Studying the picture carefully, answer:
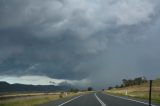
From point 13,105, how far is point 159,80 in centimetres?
15569

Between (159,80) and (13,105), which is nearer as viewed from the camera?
(13,105)

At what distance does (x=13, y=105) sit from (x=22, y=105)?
0.97m

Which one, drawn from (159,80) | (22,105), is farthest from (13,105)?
(159,80)

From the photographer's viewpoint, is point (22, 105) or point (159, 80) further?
point (159, 80)

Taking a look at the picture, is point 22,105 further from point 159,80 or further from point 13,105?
point 159,80

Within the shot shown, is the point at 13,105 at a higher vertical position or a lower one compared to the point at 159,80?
lower

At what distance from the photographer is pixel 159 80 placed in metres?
192

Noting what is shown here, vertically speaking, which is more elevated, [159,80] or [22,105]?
[159,80]

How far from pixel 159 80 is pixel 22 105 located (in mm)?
Result: 154966

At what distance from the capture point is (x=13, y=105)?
42.2 meters
